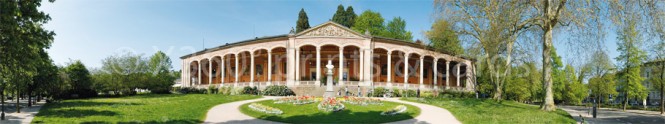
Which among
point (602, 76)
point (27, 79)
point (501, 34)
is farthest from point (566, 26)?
point (602, 76)

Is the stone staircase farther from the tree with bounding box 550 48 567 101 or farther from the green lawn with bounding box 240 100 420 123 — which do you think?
the tree with bounding box 550 48 567 101

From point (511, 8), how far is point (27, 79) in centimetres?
2475

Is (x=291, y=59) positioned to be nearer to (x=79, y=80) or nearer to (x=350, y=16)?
(x=79, y=80)

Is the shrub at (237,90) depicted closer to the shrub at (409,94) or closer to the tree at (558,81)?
the shrub at (409,94)

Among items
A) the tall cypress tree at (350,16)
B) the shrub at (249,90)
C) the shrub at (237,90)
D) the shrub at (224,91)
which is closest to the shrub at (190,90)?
the shrub at (224,91)

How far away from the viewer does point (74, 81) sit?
36688 millimetres

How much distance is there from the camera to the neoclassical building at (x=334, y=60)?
4347 cm

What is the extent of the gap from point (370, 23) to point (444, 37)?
29822mm

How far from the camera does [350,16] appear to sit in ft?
249

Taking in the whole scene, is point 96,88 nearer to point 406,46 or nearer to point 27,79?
point 27,79

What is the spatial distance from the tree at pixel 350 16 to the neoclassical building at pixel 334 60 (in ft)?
73.7

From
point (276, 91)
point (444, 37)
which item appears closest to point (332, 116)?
point (276, 91)

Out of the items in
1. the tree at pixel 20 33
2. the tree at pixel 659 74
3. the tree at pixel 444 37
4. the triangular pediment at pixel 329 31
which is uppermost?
the triangular pediment at pixel 329 31

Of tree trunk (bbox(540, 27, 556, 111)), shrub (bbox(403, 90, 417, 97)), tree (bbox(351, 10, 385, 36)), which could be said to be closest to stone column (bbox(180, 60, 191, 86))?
tree (bbox(351, 10, 385, 36))
